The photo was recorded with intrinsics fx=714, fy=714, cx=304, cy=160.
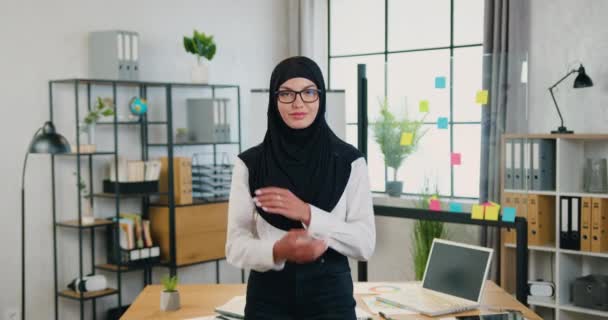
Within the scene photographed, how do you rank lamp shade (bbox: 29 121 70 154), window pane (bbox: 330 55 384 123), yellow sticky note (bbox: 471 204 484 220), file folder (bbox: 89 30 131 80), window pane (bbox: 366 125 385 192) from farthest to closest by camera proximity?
window pane (bbox: 330 55 384 123) < file folder (bbox: 89 30 131 80) < window pane (bbox: 366 125 385 192) < lamp shade (bbox: 29 121 70 154) < yellow sticky note (bbox: 471 204 484 220)

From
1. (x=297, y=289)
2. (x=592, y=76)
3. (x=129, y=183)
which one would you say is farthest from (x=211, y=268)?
(x=297, y=289)

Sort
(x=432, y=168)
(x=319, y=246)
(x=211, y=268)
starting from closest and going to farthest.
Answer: (x=319, y=246) → (x=432, y=168) → (x=211, y=268)

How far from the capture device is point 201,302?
2826 mm

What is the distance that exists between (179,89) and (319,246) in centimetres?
418

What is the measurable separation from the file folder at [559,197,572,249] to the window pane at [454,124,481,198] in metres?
0.56

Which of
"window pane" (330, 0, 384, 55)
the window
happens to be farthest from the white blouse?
"window pane" (330, 0, 384, 55)

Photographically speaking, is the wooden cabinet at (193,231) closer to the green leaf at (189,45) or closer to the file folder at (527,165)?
the green leaf at (189,45)

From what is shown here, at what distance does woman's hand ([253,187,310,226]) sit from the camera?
171cm

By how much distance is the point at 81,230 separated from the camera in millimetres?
4891

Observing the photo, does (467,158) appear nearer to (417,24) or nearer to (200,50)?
(417,24)

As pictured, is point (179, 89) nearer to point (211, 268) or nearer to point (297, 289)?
point (211, 268)

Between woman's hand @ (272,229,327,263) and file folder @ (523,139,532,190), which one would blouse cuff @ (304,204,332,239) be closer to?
woman's hand @ (272,229,327,263)

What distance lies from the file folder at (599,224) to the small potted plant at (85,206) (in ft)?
10.5

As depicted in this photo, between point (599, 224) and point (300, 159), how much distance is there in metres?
2.99
